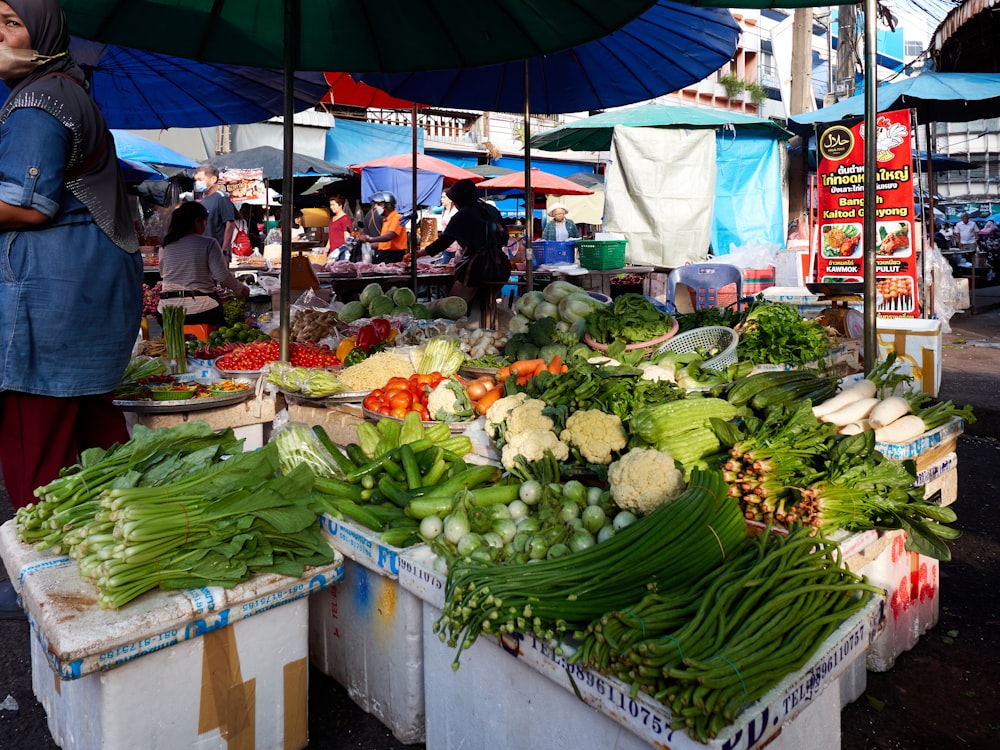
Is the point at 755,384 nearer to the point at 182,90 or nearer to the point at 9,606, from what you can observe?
the point at 9,606

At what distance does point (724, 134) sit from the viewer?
12.6 metres

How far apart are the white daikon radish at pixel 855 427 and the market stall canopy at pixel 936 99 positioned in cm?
712

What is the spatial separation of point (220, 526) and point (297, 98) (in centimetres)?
616

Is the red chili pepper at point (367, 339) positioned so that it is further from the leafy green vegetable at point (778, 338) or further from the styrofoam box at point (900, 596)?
the styrofoam box at point (900, 596)

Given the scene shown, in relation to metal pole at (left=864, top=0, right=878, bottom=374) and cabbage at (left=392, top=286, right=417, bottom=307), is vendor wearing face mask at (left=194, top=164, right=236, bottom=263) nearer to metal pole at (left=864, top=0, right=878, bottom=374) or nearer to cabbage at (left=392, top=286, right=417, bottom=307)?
cabbage at (left=392, top=286, right=417, bottom=307)

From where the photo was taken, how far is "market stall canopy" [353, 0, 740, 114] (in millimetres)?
5660

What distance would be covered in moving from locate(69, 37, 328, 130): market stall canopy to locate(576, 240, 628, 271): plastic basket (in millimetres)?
4325

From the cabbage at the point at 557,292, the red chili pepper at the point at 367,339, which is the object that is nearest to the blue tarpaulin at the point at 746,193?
the cabbage at the point at 557,292

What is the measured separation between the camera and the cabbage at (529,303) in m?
5.69

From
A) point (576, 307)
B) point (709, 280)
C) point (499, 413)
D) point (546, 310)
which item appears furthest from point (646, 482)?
point (709, 280)

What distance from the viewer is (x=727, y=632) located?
162cm

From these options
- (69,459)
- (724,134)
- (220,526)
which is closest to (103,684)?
(220,526)

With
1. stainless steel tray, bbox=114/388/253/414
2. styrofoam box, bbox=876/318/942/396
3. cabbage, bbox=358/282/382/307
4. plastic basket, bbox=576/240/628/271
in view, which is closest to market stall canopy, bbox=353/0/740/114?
cabbage, bbox=358/282/382/307

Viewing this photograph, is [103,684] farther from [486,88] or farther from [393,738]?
[486,88]
